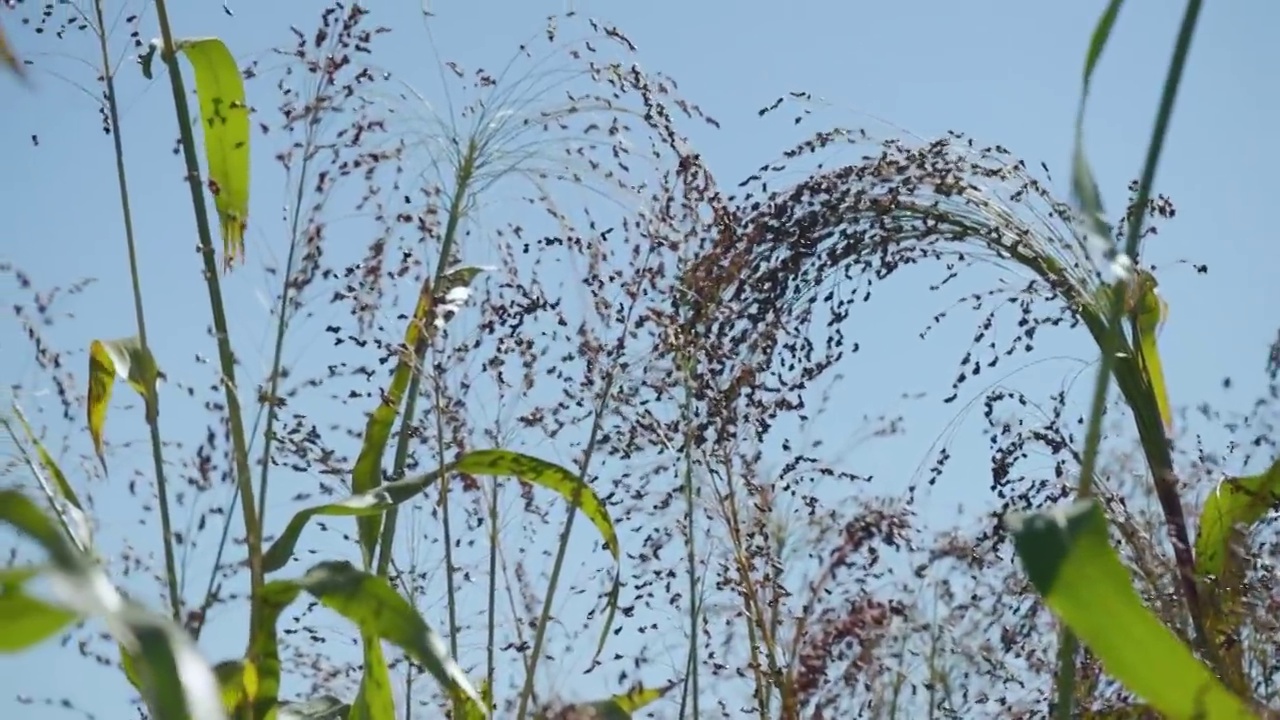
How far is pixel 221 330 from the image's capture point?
2.15m

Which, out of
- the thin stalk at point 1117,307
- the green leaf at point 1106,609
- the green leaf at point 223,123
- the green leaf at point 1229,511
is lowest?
the green leaf at point 1106,609

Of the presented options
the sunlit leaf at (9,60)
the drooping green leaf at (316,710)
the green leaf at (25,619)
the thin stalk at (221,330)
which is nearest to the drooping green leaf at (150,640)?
the green leaf at (25,619)

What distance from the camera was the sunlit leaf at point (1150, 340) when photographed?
8.95ft

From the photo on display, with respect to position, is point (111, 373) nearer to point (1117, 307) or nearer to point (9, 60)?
point (9, 60)

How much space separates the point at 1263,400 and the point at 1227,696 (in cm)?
144

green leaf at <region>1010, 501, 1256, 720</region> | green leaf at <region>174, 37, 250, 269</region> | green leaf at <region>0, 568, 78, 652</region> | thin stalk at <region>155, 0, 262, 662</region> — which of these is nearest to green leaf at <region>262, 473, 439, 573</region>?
thin stalk at <region>155, 0, 262, 662</region>

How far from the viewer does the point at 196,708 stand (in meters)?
1.09

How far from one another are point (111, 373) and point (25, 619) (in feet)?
4.47

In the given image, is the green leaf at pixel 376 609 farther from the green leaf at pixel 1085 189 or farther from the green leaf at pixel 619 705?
the green leaf at pixel 1085 189

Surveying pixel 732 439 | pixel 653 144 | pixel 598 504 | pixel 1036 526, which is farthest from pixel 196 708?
pixel 653 144

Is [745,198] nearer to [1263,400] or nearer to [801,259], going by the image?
[801,259]

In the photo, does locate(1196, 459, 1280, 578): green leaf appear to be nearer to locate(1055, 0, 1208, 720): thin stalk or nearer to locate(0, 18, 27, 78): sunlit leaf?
locate(1055, 0, 1208, 720): thin stalk

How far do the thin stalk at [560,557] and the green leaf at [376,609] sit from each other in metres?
0.19

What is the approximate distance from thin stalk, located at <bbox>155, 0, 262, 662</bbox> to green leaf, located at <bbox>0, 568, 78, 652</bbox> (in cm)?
79
